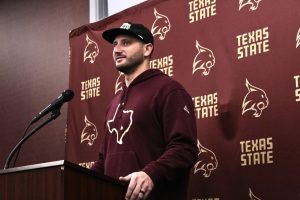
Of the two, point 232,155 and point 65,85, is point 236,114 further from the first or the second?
point 65,85

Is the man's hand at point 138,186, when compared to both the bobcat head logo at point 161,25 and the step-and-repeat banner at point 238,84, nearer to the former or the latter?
the step-and-repeat banner at point 238,84

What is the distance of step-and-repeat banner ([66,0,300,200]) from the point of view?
2.26 m

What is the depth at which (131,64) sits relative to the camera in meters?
2.21

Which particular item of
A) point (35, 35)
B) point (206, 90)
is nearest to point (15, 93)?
point (35, 35)

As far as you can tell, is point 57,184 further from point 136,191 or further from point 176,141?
point 176,141

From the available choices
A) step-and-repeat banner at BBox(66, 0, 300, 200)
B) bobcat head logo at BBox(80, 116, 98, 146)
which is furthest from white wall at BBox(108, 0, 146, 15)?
bobcat head logo at BBox(80, 116, 98, 146)

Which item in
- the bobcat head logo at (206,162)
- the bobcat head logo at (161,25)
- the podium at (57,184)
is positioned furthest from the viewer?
the bobcat head logo at (161,25)

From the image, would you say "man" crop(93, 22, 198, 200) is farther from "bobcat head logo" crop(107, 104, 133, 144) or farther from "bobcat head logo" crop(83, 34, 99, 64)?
"bobcat head logo" crop(83, 34, 99, 64)

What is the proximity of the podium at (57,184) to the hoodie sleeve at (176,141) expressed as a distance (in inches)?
6.5

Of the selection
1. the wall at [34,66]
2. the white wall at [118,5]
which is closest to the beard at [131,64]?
the white wall at [118,5]

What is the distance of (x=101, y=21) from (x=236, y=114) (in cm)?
120

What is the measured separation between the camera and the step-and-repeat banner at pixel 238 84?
2258 millimetres

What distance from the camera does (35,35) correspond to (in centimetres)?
386

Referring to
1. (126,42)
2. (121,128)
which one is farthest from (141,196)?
(126,42)
